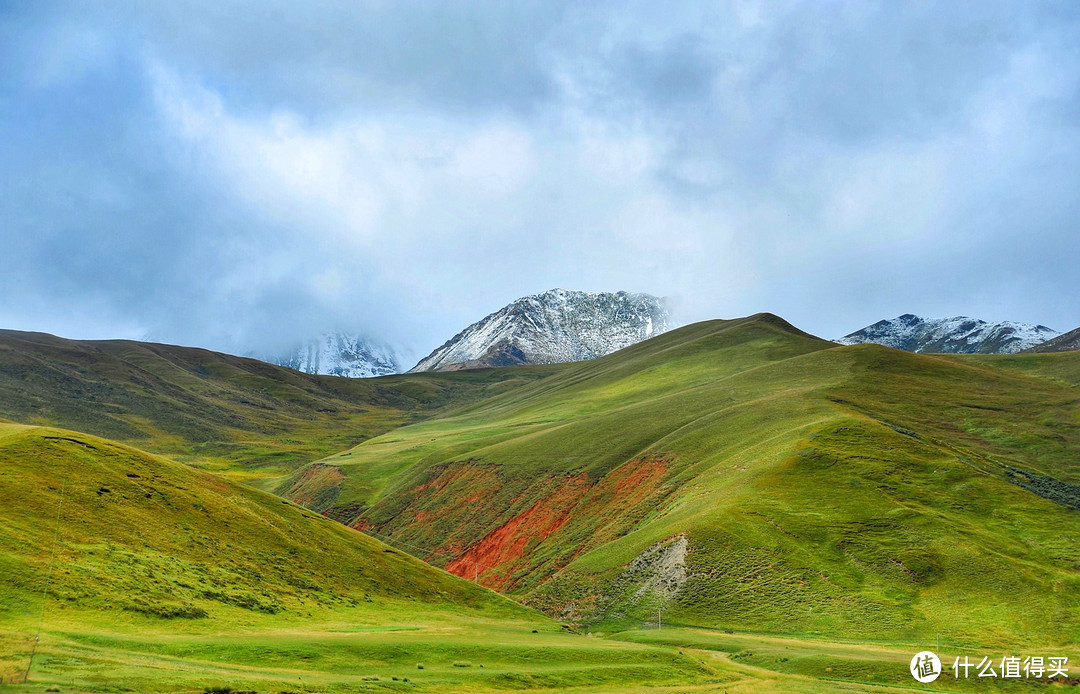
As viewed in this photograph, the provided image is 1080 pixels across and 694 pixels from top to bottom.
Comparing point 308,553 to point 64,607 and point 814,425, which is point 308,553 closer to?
point 64,607

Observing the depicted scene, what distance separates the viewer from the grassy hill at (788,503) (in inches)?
2301

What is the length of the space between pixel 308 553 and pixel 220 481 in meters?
13.0

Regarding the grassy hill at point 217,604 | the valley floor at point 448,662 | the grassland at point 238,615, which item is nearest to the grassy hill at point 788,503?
the valley floor at point 448,662

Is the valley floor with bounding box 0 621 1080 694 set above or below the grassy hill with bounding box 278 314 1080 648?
below

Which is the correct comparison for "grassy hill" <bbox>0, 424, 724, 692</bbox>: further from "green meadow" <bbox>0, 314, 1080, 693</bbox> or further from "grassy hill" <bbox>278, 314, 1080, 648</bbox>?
"grassy hill" <bbox>278, 314, 1080, 648</bbox>

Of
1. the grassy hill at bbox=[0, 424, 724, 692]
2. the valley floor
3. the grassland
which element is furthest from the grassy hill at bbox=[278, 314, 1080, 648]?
the grassy hill at bbox=[0, 424, 724, 692]

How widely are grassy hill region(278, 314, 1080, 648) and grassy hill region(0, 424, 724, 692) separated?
16.2 m

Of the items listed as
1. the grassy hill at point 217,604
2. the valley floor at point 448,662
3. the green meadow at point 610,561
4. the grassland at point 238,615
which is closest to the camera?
the valley floor at point 448,662

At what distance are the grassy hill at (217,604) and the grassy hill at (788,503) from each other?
16.2 metres

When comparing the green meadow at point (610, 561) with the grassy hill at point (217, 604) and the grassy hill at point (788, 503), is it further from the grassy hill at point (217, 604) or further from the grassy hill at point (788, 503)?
the grassy hill at point (788, 503)

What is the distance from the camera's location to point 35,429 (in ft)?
186

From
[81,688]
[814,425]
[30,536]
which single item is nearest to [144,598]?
[30,536]

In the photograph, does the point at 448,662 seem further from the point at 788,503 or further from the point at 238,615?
the point at 788,503

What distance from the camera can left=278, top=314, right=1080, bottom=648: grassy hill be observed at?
58438 millimetres
